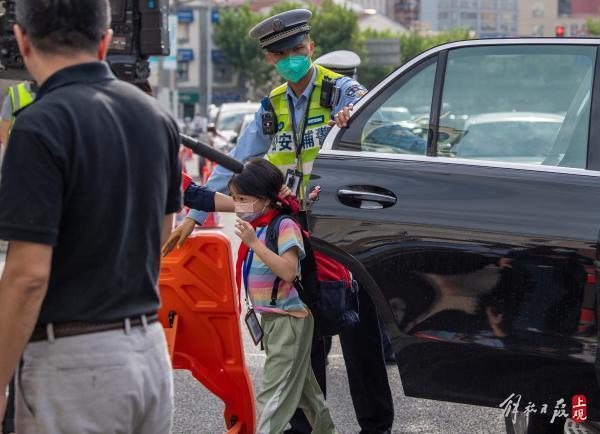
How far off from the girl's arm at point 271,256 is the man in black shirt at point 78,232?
1.63 metres

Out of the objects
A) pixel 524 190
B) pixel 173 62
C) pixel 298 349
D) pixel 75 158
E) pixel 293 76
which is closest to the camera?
pixel 75 158

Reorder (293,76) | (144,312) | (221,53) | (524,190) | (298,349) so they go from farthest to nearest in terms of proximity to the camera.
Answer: (221,53) → (293,76) → (298,349) → (524,190) → (144,312)

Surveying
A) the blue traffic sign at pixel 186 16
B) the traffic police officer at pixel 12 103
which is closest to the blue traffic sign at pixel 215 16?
the blue traffic sign at pixel 186 16

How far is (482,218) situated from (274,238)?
812 millimetres

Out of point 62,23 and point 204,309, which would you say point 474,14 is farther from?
point 62,23

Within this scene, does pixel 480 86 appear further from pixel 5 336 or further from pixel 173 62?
pixel 173 62

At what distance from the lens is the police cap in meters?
5.13

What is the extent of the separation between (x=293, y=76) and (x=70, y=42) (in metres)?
2.58

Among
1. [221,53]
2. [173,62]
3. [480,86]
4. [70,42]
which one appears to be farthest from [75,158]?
[221,53]

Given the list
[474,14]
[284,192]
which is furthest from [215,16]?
[474,14]

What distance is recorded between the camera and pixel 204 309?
4.49m

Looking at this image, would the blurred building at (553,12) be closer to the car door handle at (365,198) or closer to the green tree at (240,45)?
the green tree at (240,45)

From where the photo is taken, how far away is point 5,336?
249cm

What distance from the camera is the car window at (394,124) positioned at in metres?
4.52
